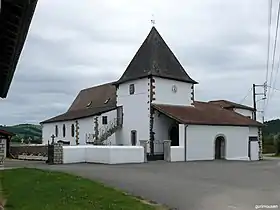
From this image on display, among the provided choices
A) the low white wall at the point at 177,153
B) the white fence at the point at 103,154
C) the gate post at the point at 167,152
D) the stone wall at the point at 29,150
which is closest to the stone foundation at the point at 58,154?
the white fence at the point at 103,154

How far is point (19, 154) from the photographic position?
140ft

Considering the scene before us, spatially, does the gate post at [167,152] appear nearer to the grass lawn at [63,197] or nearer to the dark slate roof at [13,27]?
the grass lawn at [63,197]

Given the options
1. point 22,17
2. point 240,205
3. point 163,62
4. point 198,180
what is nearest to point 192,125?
point 163,62

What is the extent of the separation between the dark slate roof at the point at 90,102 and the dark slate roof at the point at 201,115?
9726 millimetres

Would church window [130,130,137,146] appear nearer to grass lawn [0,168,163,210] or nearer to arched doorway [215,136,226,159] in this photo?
arched doorway [215,136,226,159]

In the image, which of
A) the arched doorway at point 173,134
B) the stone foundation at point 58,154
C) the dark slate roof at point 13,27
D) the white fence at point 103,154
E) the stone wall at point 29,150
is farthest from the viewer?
the stone wall at point 29,150

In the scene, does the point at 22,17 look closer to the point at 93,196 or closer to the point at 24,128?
the point at 93,196

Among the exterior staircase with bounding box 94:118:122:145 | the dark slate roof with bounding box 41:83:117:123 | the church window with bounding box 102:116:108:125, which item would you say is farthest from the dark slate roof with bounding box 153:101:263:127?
the dark slate roof with bounding box 41:83:117:123

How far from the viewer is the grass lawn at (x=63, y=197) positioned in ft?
33.4

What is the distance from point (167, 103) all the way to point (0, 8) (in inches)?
1300

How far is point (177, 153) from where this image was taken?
33.2m

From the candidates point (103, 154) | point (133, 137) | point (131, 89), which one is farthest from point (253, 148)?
point (103, 154)

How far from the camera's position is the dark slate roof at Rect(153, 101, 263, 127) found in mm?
34872

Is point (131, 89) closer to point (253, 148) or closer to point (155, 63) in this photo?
point (155, 63)
